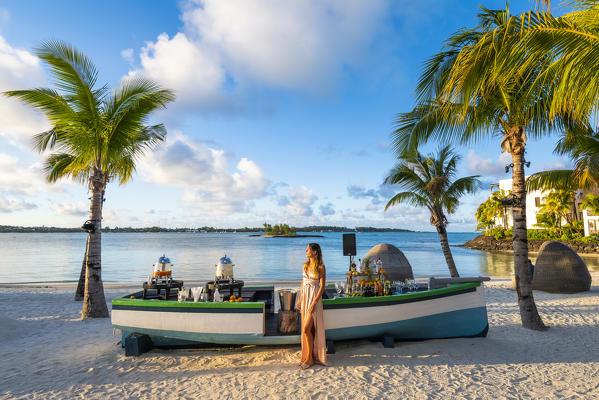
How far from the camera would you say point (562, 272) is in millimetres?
12031

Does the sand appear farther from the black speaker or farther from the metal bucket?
the black speaker

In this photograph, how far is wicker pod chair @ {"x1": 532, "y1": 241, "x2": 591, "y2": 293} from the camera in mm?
11945

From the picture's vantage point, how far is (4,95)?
8.06 meters

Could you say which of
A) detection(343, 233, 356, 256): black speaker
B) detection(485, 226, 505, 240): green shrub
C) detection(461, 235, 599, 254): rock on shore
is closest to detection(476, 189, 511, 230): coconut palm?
detection(485, 226, 505, 240): green shrub

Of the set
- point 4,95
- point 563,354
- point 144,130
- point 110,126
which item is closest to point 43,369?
point 110,126

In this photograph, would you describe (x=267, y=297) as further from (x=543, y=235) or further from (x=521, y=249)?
(x=543, y=235)

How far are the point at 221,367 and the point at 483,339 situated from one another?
5.17 meters

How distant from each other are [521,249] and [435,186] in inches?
247

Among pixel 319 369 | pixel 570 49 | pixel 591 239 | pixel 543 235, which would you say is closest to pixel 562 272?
pixel 570 49

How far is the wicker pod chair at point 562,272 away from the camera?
470 inches

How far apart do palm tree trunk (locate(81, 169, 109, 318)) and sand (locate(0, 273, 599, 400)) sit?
5.24ft

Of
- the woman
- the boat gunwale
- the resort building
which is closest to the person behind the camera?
the woman

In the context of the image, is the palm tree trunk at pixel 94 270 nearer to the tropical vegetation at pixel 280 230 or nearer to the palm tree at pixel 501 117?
the palm tree at pixel 501 117

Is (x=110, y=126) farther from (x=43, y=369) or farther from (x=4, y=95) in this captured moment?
(x=43, y=369)
